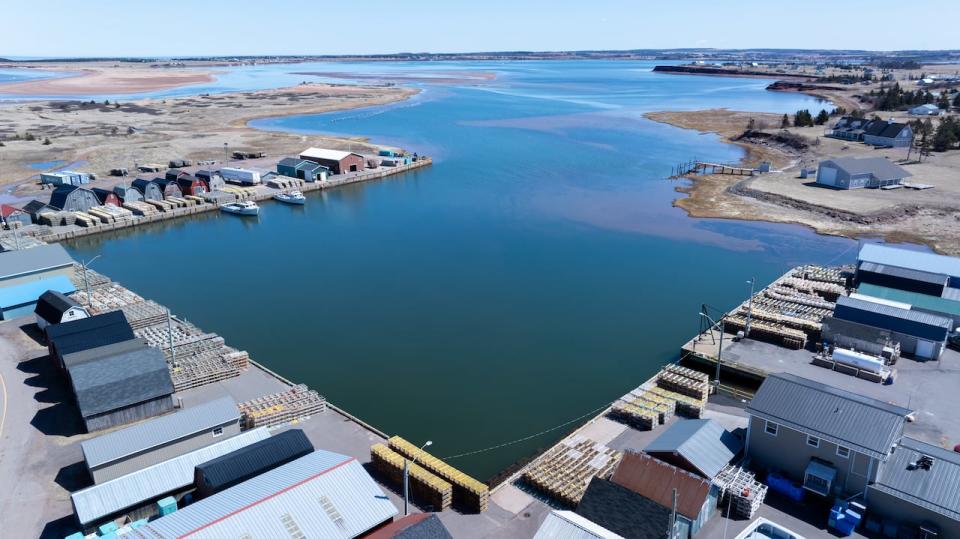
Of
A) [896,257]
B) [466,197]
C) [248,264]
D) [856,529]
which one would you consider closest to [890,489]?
[856,529]

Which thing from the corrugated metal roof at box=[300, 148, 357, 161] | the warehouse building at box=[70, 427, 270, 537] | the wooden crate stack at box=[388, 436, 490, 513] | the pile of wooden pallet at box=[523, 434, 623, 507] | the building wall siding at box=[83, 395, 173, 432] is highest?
the corrugated metal roof at box=[300, 148, 357, 161]

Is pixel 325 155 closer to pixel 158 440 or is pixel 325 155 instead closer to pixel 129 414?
pixel 129 414

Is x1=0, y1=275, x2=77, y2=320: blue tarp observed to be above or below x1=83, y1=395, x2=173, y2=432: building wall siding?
above

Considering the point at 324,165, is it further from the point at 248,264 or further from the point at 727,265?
the point at 727,265

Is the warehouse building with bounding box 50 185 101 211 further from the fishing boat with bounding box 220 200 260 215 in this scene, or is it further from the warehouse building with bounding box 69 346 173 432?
the warehouse building with bounding box 69 346 173 432

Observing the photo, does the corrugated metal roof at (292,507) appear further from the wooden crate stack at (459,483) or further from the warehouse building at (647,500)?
the warehouse building at (647,500)

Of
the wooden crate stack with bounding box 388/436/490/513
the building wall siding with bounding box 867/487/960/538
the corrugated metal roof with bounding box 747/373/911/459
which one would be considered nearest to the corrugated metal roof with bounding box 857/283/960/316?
the corrugated metal roof with bounding box 747/373/911/459

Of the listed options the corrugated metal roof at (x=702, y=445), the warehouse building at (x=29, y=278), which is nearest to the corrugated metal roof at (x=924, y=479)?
the corrugated metal roof at (x=702, y=445)
